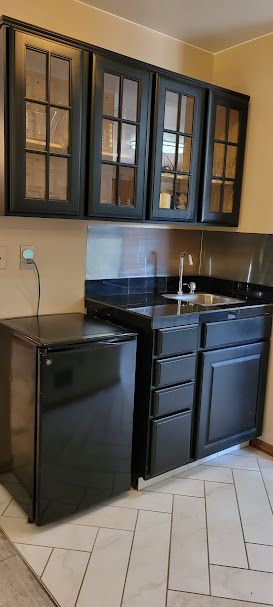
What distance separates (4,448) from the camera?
2385mm

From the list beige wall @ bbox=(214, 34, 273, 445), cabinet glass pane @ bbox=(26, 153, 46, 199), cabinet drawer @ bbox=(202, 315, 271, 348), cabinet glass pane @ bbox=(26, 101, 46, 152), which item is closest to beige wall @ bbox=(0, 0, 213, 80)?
beige wall @ bbox=(214, 34, 273, 445)

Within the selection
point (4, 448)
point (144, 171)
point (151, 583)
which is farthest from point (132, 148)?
point (151, 583)

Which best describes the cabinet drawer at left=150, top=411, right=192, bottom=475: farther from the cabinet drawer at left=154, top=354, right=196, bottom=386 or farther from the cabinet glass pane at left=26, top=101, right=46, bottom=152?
the cabinet glass pane at left=26, top=101, right=46, bottom=152

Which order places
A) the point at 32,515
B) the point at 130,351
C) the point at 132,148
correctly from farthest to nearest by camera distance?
1. the point at 132,148
2. the point at 130,351
3. the point at 32,515

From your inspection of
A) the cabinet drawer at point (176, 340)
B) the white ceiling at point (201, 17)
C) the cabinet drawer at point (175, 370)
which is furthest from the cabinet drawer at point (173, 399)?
the white ceiling at point (201, 17)

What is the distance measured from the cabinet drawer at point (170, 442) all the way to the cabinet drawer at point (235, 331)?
0.42 metres

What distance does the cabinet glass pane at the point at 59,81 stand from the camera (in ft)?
6.94

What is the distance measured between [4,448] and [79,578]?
771 millimetres

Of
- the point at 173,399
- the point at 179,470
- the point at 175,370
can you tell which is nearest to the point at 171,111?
the point at 175,370

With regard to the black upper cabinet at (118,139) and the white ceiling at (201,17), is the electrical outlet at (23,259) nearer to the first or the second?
the black upper cabinet at (118,139)

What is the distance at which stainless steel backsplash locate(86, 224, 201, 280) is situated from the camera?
277 centimetres

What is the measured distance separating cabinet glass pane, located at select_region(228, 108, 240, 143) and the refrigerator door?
4.82 feet

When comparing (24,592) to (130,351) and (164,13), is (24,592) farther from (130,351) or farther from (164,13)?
(164,13)

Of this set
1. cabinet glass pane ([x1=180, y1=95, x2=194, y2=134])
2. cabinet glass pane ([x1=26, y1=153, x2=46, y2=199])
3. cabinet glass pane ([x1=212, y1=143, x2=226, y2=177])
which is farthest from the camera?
cabinet glass pane ([x1=212, y1=143, x2=226, y2=177])
